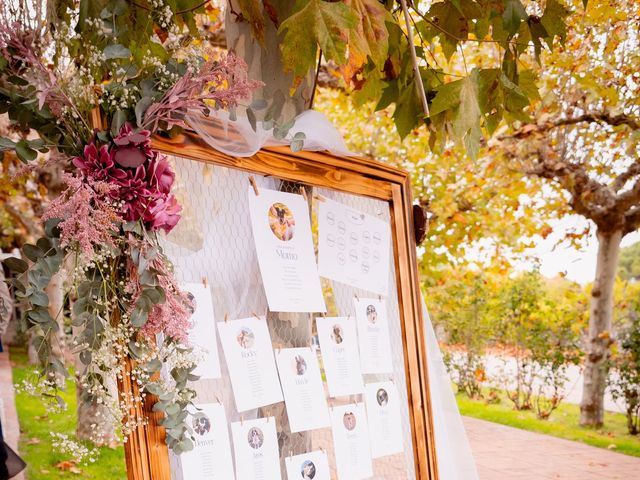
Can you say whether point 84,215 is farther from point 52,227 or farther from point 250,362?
point 250,362

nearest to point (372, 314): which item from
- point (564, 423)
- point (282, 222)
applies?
point (282, 222)

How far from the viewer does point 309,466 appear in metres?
2.00

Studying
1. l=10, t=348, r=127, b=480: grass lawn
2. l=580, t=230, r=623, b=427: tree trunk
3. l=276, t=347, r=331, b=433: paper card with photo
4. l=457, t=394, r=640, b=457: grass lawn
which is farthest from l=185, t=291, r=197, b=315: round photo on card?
l=580, t=230, r=623, b=427: tree trunk

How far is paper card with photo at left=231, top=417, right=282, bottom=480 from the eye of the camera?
182 centimetres

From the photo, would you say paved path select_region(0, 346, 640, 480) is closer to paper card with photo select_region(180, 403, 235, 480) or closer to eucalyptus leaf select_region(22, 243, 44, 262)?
paper card with photo select_region(180, 403, 235, 480)

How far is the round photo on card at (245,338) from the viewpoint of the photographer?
1.87m

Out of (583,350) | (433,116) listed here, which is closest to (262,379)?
(433,116)

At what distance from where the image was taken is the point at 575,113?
7078mm

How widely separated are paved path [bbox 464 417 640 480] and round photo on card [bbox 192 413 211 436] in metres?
5.29

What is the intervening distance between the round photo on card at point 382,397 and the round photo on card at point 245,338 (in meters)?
0.57

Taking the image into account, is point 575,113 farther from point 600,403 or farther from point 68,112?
point 68,112

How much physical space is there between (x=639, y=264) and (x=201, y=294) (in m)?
20.4

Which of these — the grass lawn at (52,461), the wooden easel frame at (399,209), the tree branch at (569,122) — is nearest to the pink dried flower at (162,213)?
the wooden easel frame at (399,209)

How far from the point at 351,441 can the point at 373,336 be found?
36 centimetres
